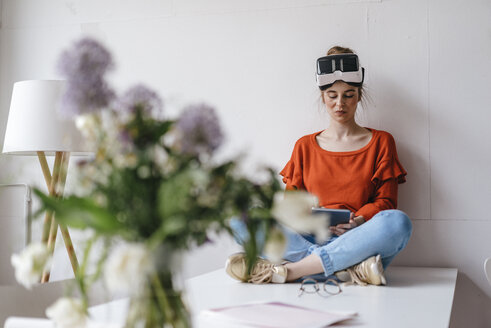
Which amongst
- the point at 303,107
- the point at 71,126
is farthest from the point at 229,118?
the point at 71,126

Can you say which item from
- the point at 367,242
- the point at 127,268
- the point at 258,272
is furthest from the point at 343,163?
the point at 127,268

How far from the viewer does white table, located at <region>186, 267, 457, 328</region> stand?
1.60 m

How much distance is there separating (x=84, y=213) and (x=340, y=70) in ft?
7.88

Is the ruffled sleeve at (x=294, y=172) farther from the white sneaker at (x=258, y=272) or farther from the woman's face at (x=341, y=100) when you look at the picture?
the white sneaker at (x=258, y=272)

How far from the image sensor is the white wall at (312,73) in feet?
9.80

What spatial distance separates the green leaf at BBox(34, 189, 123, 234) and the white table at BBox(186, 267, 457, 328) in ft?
2.55

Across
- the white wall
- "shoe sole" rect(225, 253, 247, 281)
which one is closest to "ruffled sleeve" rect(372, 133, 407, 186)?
the white wall

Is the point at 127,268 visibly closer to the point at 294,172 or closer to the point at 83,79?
the point at 83,79

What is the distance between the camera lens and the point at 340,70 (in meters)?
2.88

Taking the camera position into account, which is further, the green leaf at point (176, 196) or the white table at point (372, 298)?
the white table at point (372, 298)

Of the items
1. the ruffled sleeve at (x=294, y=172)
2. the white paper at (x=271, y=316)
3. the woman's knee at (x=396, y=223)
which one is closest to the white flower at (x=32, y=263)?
the white paper at (x=271, y=316)

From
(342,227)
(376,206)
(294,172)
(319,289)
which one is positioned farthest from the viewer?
(294,172)

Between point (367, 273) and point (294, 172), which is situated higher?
point (294, 172)

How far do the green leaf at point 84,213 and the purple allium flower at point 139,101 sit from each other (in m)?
0.12
